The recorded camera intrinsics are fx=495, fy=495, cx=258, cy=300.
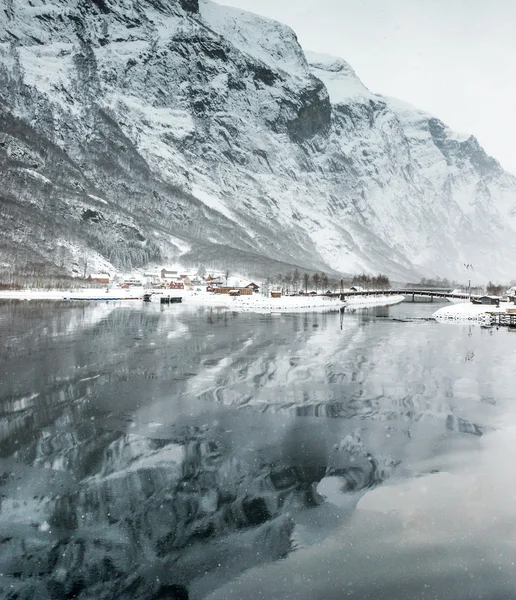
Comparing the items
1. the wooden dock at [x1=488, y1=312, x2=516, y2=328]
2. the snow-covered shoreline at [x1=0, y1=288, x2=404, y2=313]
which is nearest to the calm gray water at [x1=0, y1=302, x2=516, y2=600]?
the wooden dock at [x1=488, y1=312, x2=516, y2=328]

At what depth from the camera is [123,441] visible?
1884 centimetres

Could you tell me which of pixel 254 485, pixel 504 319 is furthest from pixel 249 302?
pixel 254 485

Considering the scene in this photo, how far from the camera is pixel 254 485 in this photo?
15.2 metres

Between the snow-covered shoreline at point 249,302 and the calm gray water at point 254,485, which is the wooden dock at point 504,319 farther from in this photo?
the calm gray water at point 254,485

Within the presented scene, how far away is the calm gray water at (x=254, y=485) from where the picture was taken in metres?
11.2

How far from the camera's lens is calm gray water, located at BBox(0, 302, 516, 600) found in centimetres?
1116

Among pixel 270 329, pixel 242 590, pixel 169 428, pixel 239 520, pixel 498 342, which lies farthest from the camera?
pixel 270 329

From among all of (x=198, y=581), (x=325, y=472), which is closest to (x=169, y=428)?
(x=325, y=472)

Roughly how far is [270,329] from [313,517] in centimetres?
4960

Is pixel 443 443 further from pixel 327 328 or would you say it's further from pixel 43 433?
pixel 327 328

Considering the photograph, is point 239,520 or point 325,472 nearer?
point 239,520

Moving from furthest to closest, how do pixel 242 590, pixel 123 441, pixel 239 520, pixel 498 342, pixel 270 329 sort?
1. pixel 270 329
2. pixel 498 342
3. pixel 123 441
4. pixel 239 520
5. pixel 242 590

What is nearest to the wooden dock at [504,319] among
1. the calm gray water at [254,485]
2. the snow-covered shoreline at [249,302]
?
the snow-covered shoreline at [249,302]

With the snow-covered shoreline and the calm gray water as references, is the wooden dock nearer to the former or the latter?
the snow-covered shoreline
